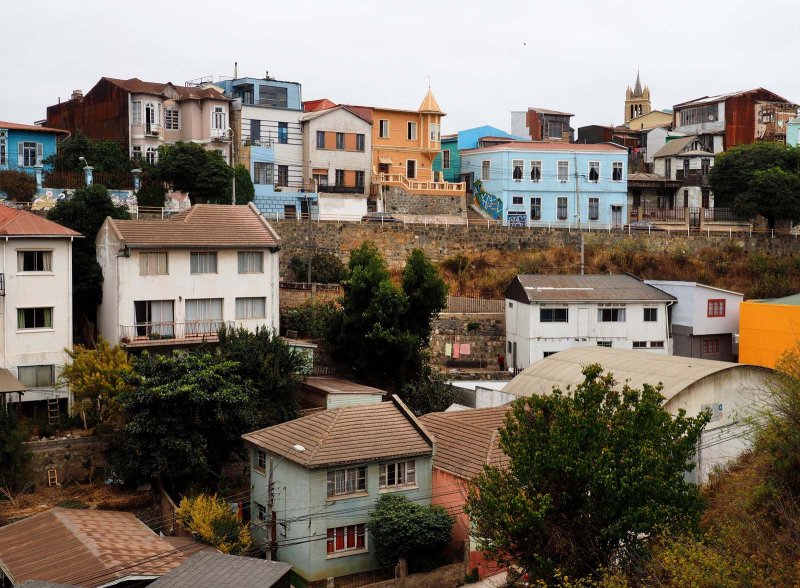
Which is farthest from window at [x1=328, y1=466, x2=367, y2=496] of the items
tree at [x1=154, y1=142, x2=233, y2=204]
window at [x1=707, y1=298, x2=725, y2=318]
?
tree at [x1=154, y1=142, x2=233, y2=204]

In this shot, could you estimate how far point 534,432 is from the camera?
2050 centimetres

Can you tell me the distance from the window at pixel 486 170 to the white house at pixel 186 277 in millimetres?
21864

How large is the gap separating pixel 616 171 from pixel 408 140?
12094mm

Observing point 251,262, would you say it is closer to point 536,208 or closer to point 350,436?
point 350,436

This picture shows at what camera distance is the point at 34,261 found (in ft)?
104

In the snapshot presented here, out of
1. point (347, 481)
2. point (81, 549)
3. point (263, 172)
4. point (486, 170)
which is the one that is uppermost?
point (486, 170)

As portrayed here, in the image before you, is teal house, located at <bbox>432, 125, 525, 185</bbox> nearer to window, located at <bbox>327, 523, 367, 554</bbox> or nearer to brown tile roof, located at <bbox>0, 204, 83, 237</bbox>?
brown tile roof, located at <bbox>0, 204, 83, 237</bbox>

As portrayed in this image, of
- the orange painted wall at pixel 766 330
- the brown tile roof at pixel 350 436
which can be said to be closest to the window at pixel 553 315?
the orange painted wall at pixel 766 330

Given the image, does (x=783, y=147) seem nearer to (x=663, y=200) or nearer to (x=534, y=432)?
(x=663, y=200)

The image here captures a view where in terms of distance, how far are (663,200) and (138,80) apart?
107 ft

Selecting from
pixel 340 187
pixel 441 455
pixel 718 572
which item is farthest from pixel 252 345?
pixel 340 187

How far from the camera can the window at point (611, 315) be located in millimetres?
40344

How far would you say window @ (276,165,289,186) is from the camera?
51156 mm

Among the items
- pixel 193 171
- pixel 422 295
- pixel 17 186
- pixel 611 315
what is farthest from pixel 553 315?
pixel 17 186
